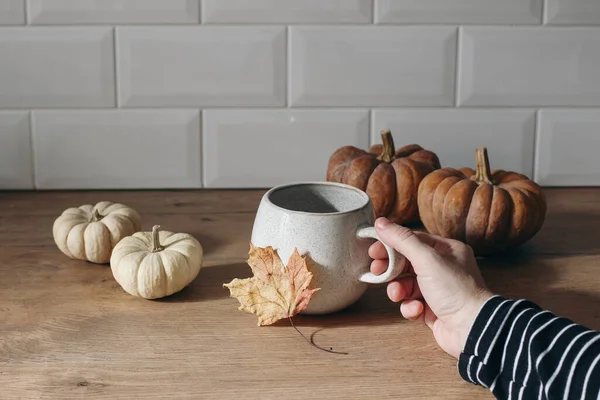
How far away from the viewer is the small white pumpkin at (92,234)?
3.35 feet

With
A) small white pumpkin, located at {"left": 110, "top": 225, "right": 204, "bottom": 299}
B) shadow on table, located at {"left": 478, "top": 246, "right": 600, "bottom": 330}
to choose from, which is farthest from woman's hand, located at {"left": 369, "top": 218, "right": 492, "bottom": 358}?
small white pumpkin, located at {"left": 110, "top": 225, "right": 204, "bottom": 299}

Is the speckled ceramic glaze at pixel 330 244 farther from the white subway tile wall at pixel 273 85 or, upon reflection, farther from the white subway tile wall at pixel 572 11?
the white subway tile wall at pixel 572 11

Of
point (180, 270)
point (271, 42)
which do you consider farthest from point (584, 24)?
point (180, 270)

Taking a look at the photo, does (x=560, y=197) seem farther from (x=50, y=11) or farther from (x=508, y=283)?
(x=50, y=11)

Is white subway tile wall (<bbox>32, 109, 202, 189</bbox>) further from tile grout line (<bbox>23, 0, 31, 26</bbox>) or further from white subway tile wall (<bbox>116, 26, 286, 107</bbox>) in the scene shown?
tile grout line (<bbox>23, 0, 31, 26</bbox>)

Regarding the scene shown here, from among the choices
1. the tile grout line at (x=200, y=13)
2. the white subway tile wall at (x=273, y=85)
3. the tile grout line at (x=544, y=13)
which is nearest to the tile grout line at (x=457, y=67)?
the white subway tile wall at (x=273, y=85)

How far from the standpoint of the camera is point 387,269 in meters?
0.85

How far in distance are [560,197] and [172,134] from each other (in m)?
0.65

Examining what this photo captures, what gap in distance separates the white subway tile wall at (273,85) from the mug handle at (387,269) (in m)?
0.52

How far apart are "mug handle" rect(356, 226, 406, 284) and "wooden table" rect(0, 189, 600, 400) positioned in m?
0.05

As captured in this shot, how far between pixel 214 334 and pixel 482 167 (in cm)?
44

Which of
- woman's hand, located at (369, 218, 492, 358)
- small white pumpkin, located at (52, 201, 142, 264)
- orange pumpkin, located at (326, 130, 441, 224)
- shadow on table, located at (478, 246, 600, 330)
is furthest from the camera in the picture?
orange pumpkin, located at (326, 130, 441, 224)

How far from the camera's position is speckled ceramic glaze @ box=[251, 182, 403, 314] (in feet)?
2.77

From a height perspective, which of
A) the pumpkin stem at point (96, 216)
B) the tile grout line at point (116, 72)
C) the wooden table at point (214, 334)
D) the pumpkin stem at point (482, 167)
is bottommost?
the wooden table at point (214, 334)
